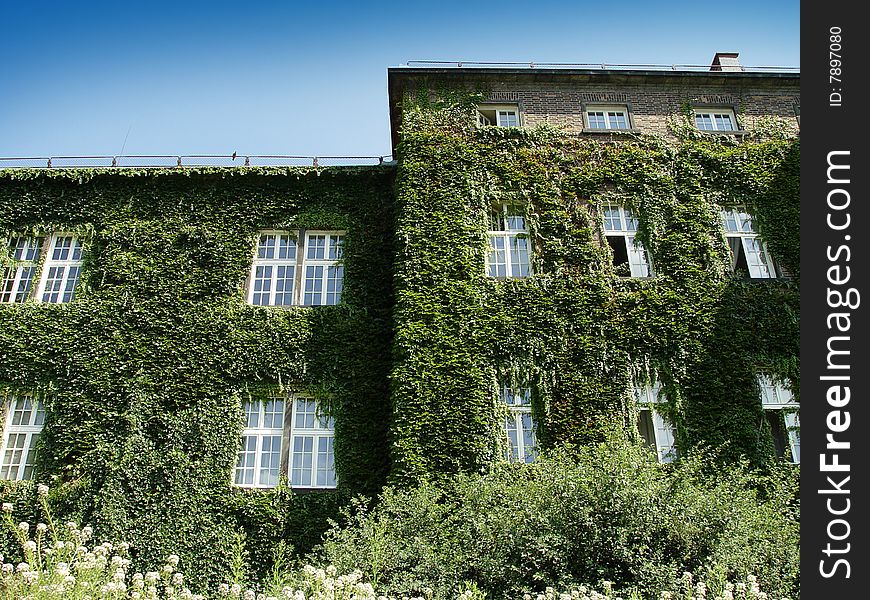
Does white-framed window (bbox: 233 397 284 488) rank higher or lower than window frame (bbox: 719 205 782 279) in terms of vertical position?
lower

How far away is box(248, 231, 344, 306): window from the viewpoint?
16.0 meters

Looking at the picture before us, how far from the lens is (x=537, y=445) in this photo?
13.5 meters

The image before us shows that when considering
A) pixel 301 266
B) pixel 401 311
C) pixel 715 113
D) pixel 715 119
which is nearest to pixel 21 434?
pixel 301 266

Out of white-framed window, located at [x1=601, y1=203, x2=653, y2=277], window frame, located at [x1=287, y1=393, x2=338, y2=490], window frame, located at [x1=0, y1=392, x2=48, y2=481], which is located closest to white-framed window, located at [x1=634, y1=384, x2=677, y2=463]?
white-framed window, located at [x1=601, y1=203, x2=653, y2=277]

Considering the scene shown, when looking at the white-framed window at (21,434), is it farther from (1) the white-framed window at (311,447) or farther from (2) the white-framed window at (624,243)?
(2) the white-framed window at (624,243)

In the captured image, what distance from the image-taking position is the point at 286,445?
14312mm

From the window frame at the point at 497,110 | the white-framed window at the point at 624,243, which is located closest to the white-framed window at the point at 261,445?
the white-framed window at the point at 624,243

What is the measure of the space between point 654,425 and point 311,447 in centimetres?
761

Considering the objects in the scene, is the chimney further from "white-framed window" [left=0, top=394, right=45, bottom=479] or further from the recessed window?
"white-framed window" [left=0, top=394, right=45, bottom=479]

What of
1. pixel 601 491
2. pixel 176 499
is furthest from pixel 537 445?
pixel 176 499

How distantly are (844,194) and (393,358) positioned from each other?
1010cm

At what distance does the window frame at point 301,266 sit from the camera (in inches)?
629

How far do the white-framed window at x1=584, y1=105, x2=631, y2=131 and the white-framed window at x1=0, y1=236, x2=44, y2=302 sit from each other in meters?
15.2

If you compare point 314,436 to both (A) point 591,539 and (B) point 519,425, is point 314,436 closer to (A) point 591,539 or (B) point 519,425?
(B) point 519,425
